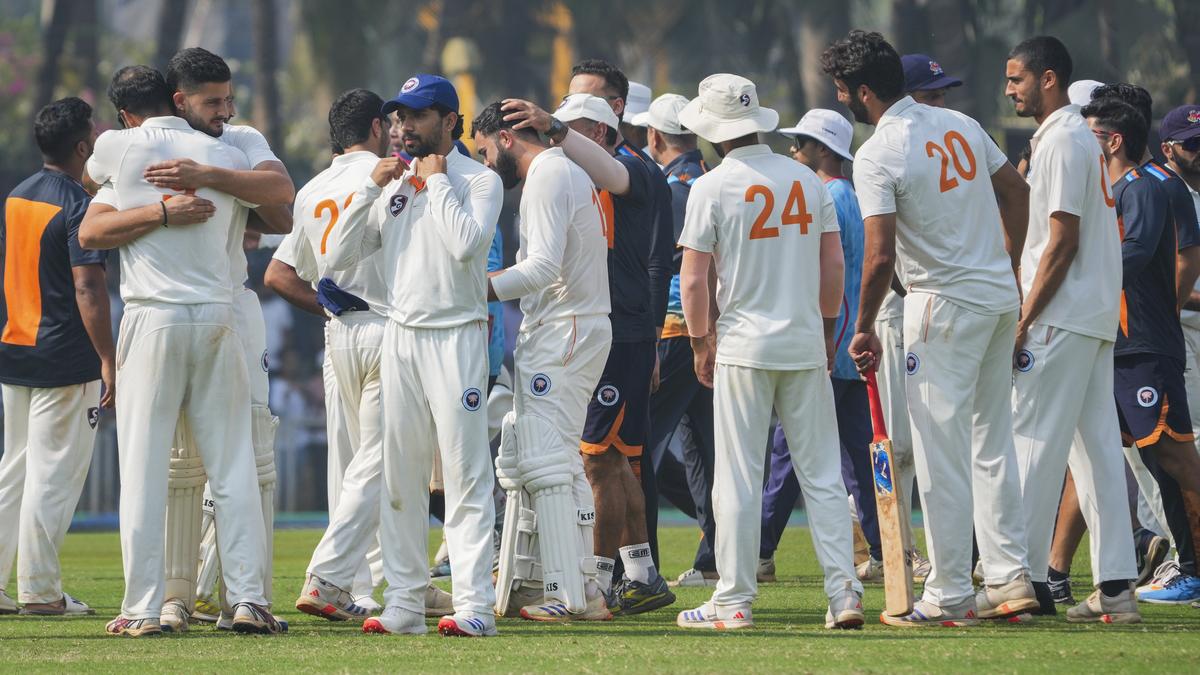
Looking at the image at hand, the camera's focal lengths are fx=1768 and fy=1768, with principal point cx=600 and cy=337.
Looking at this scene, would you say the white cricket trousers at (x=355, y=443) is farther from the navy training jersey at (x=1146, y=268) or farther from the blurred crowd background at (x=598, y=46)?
the blurred crowd background at (x=598, y=46)

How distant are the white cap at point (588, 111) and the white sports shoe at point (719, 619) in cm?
242

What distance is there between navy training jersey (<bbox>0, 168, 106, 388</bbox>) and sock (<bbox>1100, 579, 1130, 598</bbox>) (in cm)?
490

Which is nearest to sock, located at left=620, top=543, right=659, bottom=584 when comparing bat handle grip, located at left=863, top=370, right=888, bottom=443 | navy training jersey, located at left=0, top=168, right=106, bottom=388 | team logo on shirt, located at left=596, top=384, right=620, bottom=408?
team logo on shirt, located at left=596, top=384, right=620, bottom=408

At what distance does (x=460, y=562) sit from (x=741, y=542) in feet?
3.88

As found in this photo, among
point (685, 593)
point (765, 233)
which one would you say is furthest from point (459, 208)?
point (685, 593)

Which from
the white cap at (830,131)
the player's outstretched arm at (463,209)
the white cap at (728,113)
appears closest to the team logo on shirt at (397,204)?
the player's outstretched arm at (463,209)

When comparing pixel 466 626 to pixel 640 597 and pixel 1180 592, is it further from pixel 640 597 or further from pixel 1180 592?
pixel 1180 592

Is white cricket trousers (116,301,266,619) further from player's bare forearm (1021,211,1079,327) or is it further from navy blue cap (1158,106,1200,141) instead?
navy blue cap (1158,106,1200,141)

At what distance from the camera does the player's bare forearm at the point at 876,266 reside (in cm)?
725

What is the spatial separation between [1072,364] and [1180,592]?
1717 millimetres

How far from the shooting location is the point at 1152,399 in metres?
8.23

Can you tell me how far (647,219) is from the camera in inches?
339

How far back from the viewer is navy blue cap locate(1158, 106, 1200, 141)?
8891 millimetres

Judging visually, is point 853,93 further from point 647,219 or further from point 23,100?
point 23,100
